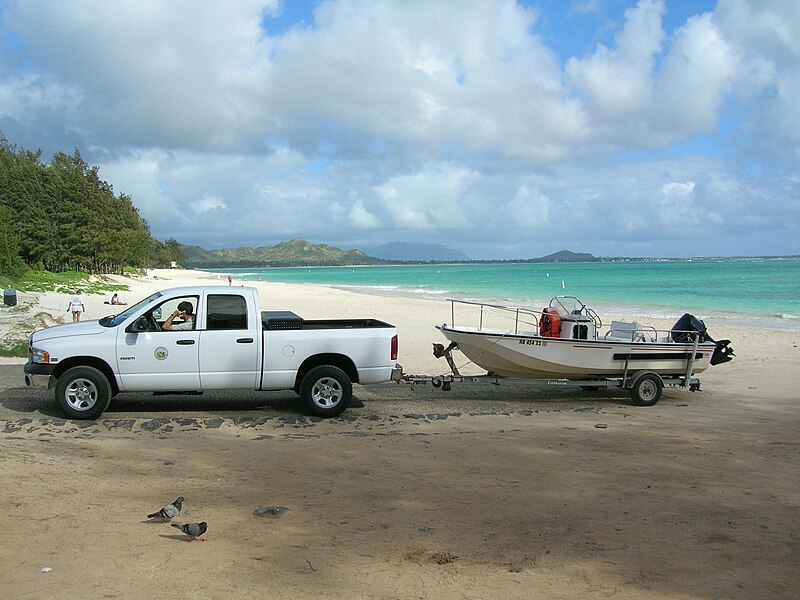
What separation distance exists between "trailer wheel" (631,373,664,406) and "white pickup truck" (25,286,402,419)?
4126 millimetres

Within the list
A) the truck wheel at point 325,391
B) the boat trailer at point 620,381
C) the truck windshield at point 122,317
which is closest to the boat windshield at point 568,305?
the boat trailer at point 620,381

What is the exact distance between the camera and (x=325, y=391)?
9.55m

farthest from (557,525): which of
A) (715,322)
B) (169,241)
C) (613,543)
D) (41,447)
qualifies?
(169,241)

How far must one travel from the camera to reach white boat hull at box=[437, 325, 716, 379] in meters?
10.9

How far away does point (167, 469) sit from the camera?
22.2 feet

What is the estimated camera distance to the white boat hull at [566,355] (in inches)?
428

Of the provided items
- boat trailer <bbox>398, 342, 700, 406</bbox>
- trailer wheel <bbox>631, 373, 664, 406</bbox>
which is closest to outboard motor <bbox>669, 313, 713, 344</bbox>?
boat trailer <bbox>398, 342, 700, 406</bbox>

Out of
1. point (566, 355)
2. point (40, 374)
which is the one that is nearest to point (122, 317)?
point (40, 374)

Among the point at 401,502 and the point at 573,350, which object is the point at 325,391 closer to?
the point at 401,502

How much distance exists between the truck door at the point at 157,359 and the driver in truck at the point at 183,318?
68 millimetres

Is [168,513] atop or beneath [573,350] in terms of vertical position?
beneath

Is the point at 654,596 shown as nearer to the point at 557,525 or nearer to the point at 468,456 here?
the point at 557,525

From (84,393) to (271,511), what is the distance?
4.66 m

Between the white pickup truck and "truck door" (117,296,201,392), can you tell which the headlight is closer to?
the white pickup truck
